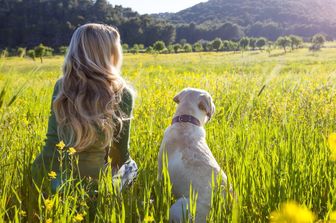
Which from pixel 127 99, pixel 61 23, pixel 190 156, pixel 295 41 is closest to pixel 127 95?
pixel 127 99

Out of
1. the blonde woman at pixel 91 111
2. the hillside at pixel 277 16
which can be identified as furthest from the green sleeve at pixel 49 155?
the hillside at pixel 277 16

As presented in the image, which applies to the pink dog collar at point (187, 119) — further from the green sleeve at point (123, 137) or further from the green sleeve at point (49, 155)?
the green sleeve at point (49, 155)

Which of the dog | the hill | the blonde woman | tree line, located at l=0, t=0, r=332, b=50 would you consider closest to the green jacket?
the blonde woman

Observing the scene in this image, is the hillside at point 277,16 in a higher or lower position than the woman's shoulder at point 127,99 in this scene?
higher

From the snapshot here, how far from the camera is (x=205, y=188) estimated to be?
214 cm

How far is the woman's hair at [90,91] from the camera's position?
2502 millimetres

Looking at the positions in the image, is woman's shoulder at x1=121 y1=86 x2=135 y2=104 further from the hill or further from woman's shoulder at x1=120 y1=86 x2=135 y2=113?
the hill

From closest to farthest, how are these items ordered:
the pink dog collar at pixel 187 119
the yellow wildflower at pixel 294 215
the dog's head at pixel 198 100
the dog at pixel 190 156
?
the yellow wildflower at pixel 294 215, the dog at pixel 190 156, the pink dog collar at pixel 187 119, the dog's head at pixel 198 100

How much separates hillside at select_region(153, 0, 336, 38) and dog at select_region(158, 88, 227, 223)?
13617 cm

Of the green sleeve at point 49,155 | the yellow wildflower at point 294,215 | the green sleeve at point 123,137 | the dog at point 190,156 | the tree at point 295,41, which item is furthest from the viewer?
the tree at point 295,41

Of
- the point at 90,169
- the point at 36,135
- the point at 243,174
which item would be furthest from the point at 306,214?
the point at 36,135

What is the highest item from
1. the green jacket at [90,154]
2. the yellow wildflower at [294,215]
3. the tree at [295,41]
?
the yellow wildflower at [294,215]

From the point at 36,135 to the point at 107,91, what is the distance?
31.0 inches

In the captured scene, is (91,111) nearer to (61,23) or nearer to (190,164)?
(190,164)
